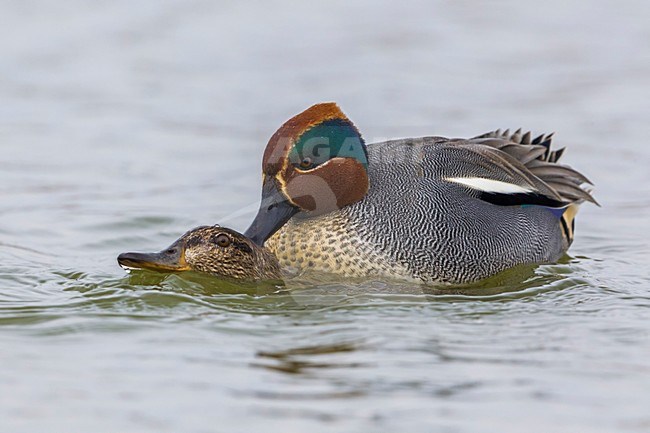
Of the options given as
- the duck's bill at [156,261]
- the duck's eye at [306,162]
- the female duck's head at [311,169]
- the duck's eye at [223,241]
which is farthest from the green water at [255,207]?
the duck's eye at [306,162]

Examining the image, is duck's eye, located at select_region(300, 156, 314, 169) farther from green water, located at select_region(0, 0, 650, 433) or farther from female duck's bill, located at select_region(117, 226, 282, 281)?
green water, located at select_region(0, 0, 650, 433)

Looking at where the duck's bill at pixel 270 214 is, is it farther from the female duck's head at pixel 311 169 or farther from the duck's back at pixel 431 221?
the duck's back at pixel 431 221

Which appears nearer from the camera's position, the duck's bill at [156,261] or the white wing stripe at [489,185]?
the duck's bill at [156,261]

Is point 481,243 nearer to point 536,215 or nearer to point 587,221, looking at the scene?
point 536,215

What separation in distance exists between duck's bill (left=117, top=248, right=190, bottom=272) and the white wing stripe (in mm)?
1795

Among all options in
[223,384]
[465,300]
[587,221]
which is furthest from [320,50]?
[223,384]

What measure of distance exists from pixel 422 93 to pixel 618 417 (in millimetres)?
8122

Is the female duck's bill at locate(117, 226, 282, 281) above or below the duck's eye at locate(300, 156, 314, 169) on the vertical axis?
below

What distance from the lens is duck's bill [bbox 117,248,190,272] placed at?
7168mm

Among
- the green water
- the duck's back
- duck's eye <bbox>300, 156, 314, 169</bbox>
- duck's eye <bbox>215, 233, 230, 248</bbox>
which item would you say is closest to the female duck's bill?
duck's eye <bbox>215, 233, 230, 248</bbox>

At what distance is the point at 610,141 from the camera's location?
11789 millimetres

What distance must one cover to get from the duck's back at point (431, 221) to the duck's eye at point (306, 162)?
0.35 meters

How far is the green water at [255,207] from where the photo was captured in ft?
18.1

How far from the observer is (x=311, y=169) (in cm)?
768
